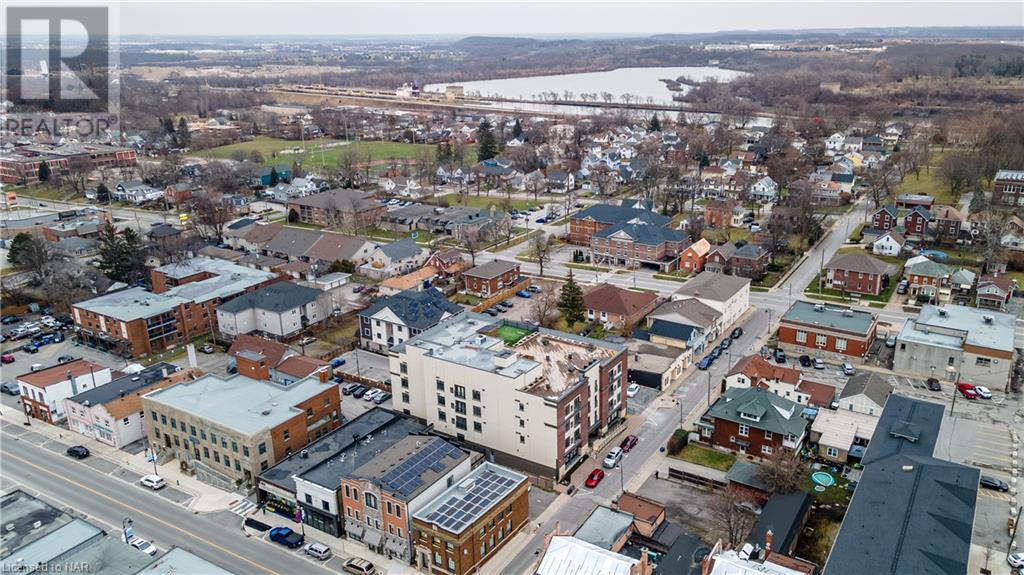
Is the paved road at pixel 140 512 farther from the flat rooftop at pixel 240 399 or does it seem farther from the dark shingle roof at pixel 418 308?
the dark shingle roof at pixel 418 308

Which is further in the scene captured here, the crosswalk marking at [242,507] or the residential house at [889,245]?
the residential house at [889,245]

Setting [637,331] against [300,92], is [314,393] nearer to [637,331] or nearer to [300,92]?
[637,331]

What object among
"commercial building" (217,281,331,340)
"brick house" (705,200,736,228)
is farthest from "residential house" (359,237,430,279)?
"brick house" (705,200,736,228)

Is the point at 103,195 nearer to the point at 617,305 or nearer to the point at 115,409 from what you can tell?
the point at 115,409

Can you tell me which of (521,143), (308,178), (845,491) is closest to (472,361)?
(845,491)

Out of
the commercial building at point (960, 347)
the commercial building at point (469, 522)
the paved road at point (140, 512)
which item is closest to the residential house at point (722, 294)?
the commercial building at point (960, 347)

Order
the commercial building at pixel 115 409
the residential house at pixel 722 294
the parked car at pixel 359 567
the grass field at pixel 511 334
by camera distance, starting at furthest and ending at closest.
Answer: the residential house at pixel 722 294
the grass field at pixel 511 334
the commercial building at pixel 115 409
the parked car at pixel 359 567

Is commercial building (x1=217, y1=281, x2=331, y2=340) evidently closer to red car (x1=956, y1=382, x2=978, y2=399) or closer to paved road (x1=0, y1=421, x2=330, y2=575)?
paved road (x1=0, y1=421, x2=330, y2=575)
